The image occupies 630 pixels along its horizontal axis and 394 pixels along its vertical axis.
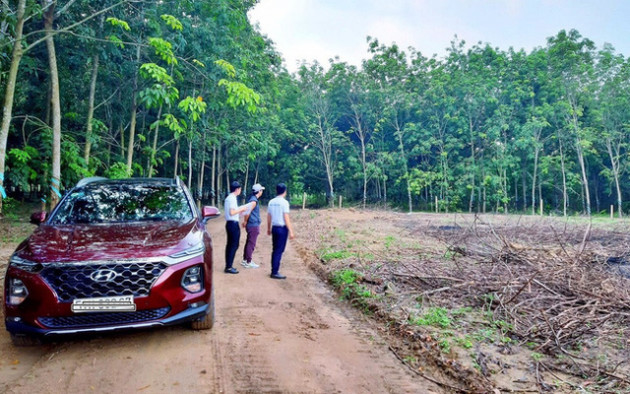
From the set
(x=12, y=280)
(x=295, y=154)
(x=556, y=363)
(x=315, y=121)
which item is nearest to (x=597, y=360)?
(x=556, y=363)

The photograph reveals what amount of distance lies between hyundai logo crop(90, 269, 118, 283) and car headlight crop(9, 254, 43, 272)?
487 mm

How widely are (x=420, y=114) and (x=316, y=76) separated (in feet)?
33.6

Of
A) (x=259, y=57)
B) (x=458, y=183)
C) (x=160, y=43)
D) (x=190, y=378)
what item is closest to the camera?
(x=190, y=378)

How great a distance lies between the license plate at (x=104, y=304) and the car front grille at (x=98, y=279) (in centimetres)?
4

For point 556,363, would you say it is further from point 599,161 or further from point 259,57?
point 599,161

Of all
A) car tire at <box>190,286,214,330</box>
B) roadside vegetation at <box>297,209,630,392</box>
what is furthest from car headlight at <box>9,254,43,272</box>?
roadside vegetation at <box>297,209,630,392</box>

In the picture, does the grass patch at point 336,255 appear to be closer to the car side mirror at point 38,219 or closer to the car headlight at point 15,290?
the car side mirror at point 38,219

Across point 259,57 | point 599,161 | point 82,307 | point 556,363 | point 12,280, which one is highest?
point 259,57

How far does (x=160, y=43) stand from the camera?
10102 millimetres

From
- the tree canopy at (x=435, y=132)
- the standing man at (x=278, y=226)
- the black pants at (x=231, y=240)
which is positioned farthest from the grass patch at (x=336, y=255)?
the tree canopy at (x=435, y=132)

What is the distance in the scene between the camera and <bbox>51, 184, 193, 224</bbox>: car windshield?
4809 millimetres

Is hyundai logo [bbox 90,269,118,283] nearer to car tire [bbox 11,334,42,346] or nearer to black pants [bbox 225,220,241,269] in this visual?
car tire [bbox 11,334,42,346]

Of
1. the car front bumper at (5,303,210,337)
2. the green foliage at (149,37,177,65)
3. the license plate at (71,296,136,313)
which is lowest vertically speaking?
the car front bumper at (5,303,210,337)

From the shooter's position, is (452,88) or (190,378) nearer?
(190,378)
